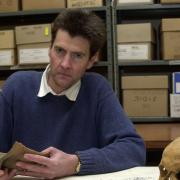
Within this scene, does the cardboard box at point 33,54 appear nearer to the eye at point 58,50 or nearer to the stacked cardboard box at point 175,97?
the stacked cardboard box at point 175,97

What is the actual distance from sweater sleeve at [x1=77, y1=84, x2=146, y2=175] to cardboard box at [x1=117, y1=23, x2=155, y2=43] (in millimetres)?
1140

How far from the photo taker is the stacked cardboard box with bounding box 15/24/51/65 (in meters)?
2.58

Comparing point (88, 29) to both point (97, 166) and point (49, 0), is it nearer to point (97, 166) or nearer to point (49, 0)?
point (97, 166)

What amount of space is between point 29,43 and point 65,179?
164cm

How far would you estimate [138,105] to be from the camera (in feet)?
8.45

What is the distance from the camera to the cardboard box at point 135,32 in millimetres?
2502

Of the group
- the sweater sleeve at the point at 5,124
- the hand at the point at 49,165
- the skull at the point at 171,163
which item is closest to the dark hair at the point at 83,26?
the sweater sleeve at the point at 5,124

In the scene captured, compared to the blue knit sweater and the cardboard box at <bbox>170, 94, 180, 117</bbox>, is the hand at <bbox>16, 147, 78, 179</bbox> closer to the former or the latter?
the blue knit sweater

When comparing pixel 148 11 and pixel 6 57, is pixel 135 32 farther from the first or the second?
pixel 6 57

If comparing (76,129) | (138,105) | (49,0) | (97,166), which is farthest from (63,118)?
(49,0)

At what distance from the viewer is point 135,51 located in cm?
255

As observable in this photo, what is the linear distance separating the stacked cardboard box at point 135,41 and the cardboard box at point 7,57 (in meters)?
0.73

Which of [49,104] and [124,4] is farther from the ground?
[124,4]

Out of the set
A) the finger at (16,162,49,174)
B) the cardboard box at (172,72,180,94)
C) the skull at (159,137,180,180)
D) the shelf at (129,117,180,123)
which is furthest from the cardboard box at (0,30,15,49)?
the skull at (159,137,180,180)
